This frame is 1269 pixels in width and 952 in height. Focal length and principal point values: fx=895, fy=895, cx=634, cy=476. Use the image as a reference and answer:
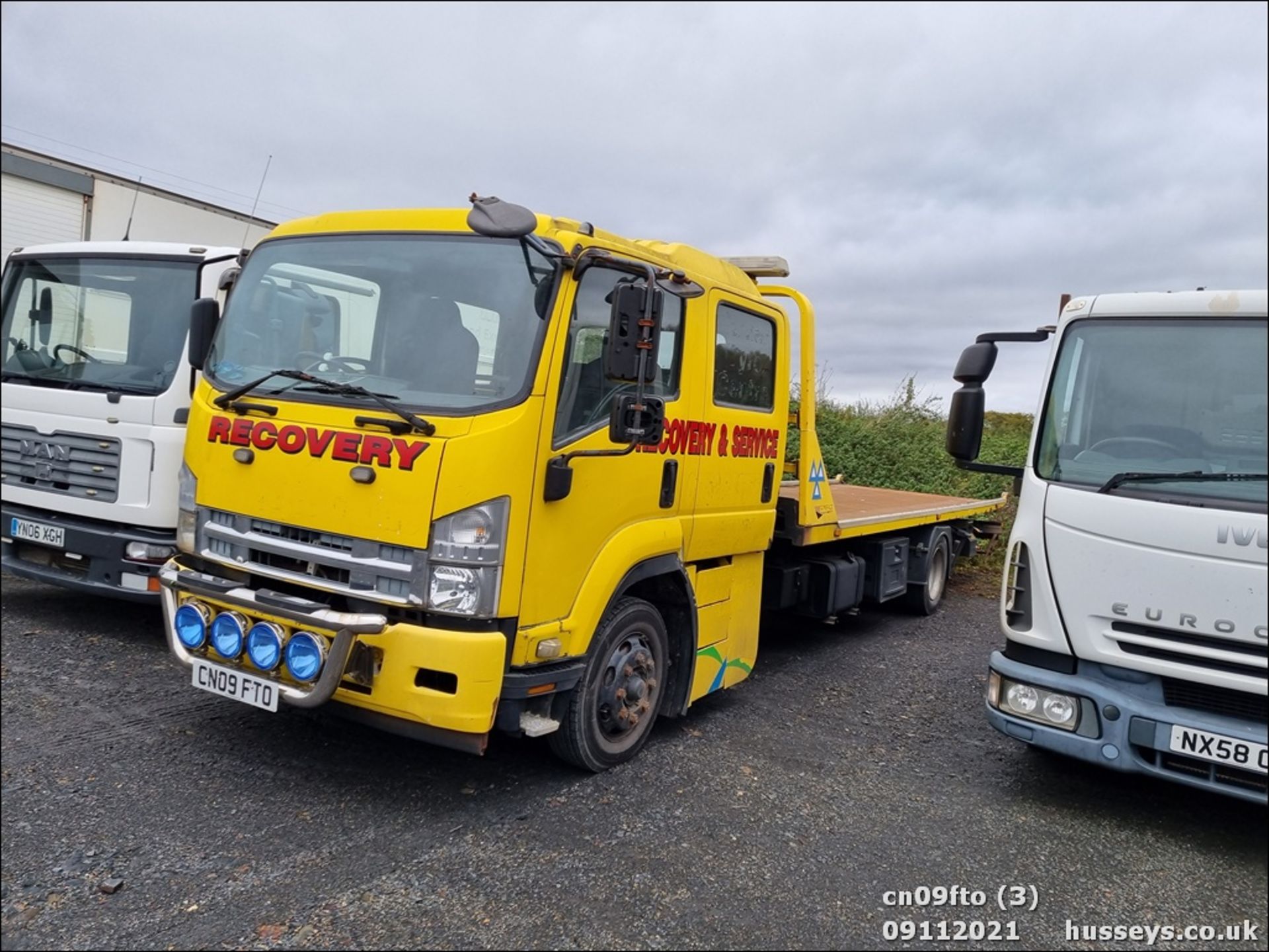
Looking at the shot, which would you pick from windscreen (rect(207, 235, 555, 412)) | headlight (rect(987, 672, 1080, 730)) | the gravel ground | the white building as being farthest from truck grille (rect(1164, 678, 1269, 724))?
the white building

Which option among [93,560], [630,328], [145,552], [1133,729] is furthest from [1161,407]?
[93,560]

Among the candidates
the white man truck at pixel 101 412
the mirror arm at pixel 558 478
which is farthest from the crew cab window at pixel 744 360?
the white man truck at pixel 101 412

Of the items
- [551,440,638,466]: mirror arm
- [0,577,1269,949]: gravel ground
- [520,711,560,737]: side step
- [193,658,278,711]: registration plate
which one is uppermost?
[551,440,638,466]: mirror arm

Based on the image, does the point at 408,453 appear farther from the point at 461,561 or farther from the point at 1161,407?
the point at 1161,407

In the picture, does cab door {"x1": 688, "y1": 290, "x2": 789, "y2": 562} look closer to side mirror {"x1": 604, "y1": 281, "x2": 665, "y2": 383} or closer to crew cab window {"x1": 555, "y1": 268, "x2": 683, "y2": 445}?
crew cab window {"x1": 555, "y1": 268, "x2": 683, "y2": 445}

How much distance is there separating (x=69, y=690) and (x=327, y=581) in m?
2.08

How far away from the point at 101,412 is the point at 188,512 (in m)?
1.98

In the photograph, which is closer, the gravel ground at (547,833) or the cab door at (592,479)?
the gravel ground at (547,833)

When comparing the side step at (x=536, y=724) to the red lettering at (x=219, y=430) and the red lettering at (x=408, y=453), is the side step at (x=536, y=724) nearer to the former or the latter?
the red lettering at (x=408, y=453)

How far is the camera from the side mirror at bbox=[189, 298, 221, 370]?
4363 mm

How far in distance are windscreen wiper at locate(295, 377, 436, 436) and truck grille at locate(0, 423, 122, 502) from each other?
2395 millimetres

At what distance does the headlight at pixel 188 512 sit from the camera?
3.83 metres

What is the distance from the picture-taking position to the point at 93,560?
17.0 ft

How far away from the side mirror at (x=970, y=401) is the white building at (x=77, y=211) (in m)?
6.53
